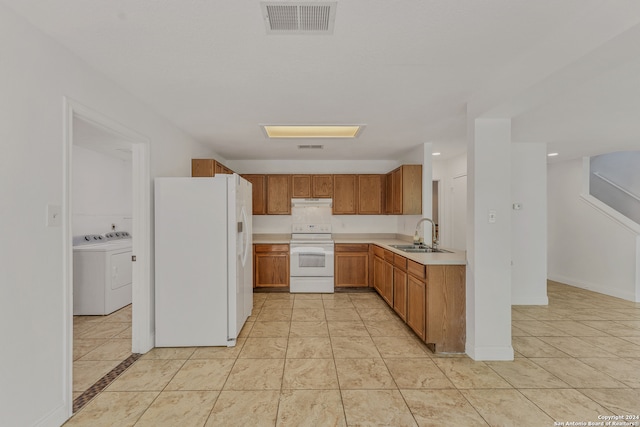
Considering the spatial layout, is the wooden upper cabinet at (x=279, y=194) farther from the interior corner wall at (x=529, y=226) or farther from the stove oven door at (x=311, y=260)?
the interior corner wall at (x=529, y=226)

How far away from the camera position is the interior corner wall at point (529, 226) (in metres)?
4.29

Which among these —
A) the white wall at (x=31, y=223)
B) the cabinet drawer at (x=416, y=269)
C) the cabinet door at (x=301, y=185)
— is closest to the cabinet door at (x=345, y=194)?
the cabinet door at (x=301, y=185)

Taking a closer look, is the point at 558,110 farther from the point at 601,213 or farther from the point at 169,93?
the point at 169,93


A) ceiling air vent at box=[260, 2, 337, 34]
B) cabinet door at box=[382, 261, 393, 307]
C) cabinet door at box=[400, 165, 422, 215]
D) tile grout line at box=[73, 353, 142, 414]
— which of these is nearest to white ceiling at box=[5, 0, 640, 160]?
ceiling air vent at box=[260, 2, 337, 34]

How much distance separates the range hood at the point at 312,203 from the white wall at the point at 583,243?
170 inches

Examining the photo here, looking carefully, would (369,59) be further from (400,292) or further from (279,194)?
(279,194)

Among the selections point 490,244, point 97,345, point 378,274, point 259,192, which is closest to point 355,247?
point 378,274

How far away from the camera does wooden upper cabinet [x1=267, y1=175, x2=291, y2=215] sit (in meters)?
5.44

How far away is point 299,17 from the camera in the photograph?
5.32ft

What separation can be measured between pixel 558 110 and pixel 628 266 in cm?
330

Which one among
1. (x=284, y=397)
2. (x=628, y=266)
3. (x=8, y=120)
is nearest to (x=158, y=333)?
(x=284, y=397)

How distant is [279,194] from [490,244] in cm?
364

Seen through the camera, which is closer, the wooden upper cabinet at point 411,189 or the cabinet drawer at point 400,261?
the cabinet drawer at point 400,261

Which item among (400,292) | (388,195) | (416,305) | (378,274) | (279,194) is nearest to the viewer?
(416,305)
